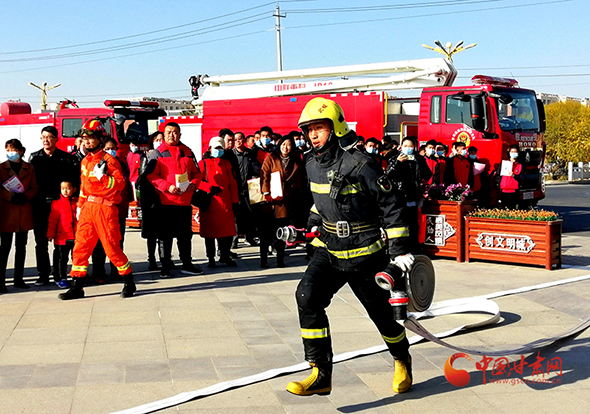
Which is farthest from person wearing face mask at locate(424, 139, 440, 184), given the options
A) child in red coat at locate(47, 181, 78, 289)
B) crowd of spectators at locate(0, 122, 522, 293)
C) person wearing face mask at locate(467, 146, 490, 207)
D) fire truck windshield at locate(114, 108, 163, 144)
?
fire truck windshield at locate(114, 108, 163, 144)

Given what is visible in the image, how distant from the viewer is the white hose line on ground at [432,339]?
4.89 meters

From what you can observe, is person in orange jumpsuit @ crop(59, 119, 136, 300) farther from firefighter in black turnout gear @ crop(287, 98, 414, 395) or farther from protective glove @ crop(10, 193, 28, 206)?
firefighter in black turnout gear @ crop(287, 98, 414, 395)

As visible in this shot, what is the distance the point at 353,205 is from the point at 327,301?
0.67 meters

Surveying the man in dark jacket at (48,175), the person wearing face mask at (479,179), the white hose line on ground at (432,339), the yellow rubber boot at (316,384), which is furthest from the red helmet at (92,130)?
the person wearing face mask at (479,179)

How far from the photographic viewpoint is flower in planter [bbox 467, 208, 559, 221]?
989cm

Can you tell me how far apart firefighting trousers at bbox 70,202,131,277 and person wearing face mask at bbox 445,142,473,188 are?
7295 millimetres

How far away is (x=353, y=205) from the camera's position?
15.9 ft

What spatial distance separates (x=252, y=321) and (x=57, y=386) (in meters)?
2.33

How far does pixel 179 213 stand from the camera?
9641 millimetres

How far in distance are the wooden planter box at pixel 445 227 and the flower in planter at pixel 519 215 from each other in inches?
7.5

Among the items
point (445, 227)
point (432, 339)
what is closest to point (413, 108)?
point (445, 227)

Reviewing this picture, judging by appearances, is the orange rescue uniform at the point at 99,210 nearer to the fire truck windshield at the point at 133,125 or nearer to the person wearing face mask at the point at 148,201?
the person wearing face mask at the point at 148,201

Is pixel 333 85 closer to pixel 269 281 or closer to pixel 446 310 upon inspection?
pixel 269 281

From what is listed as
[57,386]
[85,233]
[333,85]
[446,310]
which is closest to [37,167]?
[85,233]
